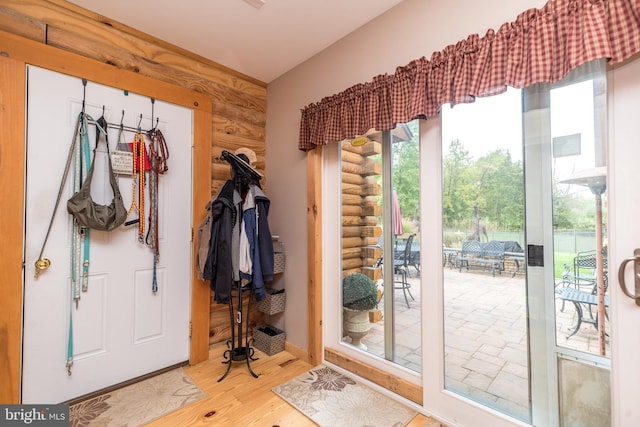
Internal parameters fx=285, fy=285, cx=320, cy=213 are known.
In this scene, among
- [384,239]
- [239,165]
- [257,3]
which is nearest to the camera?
[257,3]

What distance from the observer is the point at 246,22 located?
2051mm

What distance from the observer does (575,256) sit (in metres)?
1.35

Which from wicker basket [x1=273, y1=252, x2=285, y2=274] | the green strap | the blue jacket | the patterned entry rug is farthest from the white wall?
the green strap

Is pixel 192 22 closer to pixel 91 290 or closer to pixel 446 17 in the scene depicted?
pixel 446 17

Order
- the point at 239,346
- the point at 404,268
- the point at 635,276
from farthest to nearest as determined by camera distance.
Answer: the point at 239,346, the point at 404,268, the point at 635,276

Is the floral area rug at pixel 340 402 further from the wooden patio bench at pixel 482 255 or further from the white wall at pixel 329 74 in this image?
the wooden patio bench at pixel 482 255

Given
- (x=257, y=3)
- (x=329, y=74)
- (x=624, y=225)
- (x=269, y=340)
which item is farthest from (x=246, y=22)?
(x=269, y=340)

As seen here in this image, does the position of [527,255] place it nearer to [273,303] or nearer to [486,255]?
[486,255]

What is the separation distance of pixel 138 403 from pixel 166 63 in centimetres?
249

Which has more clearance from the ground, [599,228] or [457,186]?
[457,186]

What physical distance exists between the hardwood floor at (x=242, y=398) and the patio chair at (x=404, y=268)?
77 centimetres

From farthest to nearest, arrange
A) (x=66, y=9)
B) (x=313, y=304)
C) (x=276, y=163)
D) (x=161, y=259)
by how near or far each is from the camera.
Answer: (x=276, y=163) → (x=313, y=304) → (x=161, y=259) → (x=66, y=9)

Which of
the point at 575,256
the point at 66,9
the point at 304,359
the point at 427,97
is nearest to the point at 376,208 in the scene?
the point at 427,97

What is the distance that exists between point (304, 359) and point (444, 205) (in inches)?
68.3
